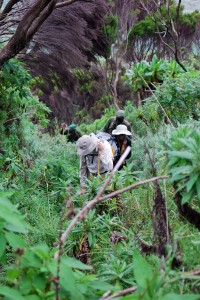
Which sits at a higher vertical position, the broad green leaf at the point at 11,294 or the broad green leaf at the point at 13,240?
the broad green leaf at the point at 11,294

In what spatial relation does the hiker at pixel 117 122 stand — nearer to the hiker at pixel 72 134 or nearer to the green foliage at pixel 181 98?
the hiker at pixel 72 134

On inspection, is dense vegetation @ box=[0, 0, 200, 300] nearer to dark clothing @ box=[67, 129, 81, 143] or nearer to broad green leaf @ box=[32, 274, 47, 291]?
broad green leaf @ box=[32, 274, 47, 291]

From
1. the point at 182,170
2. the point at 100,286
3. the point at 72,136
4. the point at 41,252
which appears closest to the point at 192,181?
the point at 182,170

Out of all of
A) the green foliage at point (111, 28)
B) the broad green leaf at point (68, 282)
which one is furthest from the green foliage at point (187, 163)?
the green foliage at point (111, 28)

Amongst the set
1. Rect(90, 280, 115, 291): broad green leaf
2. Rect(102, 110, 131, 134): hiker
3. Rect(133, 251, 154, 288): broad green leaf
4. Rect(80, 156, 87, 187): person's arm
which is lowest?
Rect(102, 110, 131, 134): hiker

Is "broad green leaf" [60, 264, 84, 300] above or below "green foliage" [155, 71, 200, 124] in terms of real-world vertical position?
above

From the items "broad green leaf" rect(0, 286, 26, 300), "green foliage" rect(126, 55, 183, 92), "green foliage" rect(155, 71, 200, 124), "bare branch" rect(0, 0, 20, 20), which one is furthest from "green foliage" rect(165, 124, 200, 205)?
"green foliage" rect(126, 55, 183, 92)

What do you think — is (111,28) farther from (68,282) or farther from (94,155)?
(68,282)

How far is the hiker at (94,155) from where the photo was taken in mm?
6180

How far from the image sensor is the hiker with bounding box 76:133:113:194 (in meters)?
6.18

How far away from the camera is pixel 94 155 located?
6.41 metres

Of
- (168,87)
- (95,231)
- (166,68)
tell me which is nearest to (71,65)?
(166,68)

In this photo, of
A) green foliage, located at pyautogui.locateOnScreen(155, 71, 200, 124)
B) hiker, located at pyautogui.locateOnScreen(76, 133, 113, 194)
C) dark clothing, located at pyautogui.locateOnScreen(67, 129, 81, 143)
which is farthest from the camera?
dark clothing, located at pyautogui.locateOnScreen(67, 129, 81, 143)

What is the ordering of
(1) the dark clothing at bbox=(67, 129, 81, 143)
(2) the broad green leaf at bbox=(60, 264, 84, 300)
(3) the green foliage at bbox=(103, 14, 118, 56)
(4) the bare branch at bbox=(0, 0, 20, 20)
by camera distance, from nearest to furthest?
(2) the broad green leaf at bbox=(60, 264, 84, 300), (4) the bare branch at bbox=(0, 0, 20, 20), (1) the dark clothing at bbox=(67, 129, 81, 143), (3) the green foliage at bbox=(103, 14, 118, 56)
